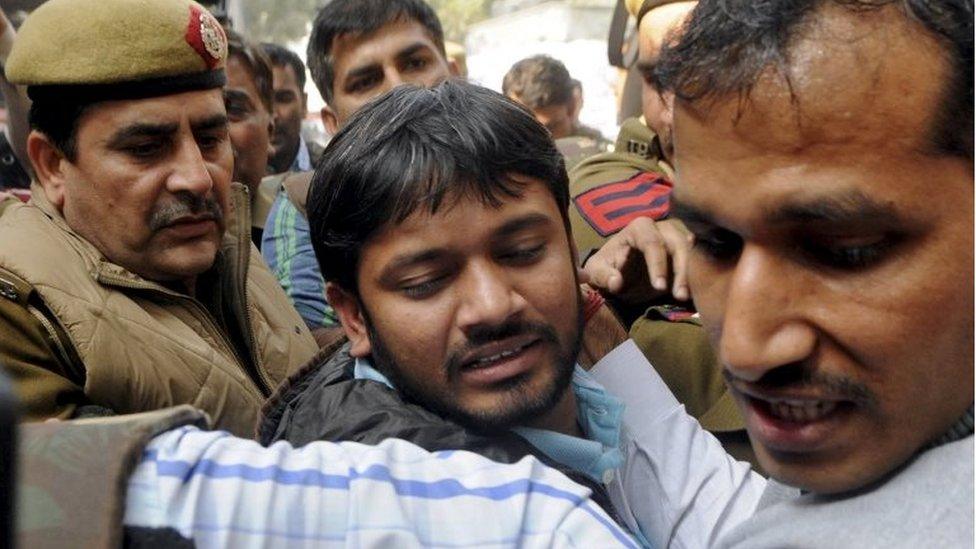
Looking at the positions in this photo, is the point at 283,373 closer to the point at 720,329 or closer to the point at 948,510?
the point at 720,329

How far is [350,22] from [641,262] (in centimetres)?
193

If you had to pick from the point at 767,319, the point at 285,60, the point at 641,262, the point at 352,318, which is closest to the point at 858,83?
the point at 767,319

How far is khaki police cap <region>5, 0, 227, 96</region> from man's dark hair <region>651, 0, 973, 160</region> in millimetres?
1656

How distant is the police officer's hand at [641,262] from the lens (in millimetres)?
2256

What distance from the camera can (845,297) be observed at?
105 cm

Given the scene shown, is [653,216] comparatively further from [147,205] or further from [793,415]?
[793,415]

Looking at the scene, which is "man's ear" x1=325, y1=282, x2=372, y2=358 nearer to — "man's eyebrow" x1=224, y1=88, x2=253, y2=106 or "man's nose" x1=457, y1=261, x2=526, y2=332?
"man's nose" x1=457, y1=261, x2=526, y2=332

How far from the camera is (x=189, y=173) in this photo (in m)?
2.78

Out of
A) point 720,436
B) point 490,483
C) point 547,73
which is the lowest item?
point 547,73

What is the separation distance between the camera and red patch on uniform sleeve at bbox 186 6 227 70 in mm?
2777

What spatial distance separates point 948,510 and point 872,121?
32 centimetres

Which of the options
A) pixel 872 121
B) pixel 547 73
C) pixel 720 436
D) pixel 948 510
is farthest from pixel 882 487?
pixel 547 73

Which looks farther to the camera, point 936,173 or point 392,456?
point 392,456

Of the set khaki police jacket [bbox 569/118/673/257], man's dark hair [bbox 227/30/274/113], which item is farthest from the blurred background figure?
khaki police jacket [bbox 569/118/673/257]
